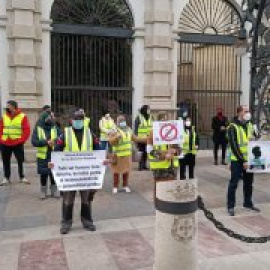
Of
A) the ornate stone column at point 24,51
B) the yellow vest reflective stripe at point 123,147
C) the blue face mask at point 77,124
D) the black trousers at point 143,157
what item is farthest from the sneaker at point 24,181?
the blue face mask at point 77,124

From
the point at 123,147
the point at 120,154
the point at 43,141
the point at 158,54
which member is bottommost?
the point at 120,154

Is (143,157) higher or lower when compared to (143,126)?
lower

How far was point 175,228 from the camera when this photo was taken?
151 inches

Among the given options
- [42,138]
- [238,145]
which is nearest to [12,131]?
[42,138]

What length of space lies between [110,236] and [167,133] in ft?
7.10

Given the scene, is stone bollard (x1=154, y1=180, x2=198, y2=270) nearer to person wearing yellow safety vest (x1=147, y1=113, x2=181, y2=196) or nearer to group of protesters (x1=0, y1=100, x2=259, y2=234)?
group of protesters (x1=0, y1=100, x2=259, y2=234)

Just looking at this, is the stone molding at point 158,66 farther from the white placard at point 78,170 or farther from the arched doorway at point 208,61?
the white placard at point 78,170

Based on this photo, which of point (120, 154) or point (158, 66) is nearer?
point (120, 154)

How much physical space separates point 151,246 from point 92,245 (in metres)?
0.77

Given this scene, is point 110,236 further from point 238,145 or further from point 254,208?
point 254,208

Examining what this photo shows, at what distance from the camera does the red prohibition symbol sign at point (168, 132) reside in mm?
6959

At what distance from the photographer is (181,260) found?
3.85m

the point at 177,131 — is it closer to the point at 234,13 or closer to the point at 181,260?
the point at 181,260

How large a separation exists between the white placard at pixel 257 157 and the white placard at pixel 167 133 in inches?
48.0
